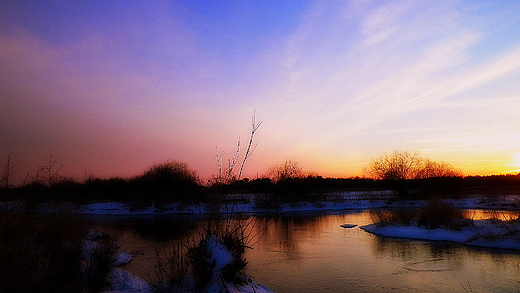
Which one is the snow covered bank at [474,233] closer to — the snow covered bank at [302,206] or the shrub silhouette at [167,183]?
the snow covered bank at [302,206]

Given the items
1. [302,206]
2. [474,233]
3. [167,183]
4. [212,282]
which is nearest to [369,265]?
[212,282]

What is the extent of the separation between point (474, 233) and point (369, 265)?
8.90 metres

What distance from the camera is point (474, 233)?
1773 centimetres

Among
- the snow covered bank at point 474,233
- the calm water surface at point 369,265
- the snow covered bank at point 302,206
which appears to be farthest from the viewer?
the snow covered bank at point 302,206

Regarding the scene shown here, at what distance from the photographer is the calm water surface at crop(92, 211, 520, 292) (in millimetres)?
9953

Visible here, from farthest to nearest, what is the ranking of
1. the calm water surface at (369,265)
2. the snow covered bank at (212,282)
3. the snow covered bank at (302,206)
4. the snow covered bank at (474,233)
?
the snow covered bank at (302,206) → the snow covered bank at (474,233) → the calm water surface at (369,265) → the snow covered bank at (212,282)

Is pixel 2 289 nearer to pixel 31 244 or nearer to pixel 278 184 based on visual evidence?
pixel 31 244

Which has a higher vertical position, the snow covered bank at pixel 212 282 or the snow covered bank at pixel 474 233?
the snow covered bank at pixel 212 282

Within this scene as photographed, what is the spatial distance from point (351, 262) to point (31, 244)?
10.9 m

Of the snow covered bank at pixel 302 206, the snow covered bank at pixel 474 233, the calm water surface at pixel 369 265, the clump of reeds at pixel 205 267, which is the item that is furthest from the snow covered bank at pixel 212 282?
the snow covered bank at pixel 302 206

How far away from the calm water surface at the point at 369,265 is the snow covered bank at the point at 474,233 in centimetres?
101

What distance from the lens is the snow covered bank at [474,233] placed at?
15945 mm

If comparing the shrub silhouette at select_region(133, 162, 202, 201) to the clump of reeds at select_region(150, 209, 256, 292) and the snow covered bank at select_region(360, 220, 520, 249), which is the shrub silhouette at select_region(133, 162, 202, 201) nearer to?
the snow covered bank at select_region(360, 220, 520, 249)

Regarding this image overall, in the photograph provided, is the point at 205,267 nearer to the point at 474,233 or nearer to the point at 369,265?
the point at 369,265
